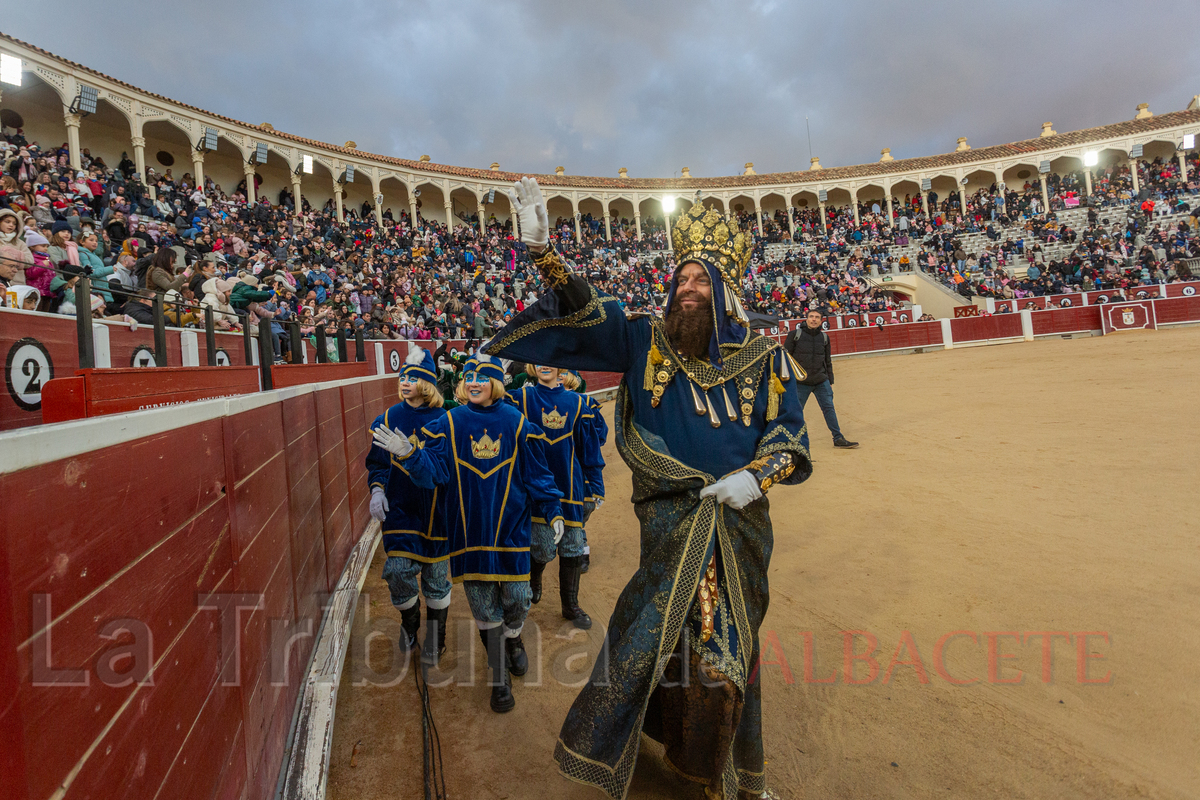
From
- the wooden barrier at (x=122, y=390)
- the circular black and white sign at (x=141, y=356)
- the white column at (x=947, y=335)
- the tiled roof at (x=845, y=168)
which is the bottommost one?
the wooden barrier at (x=122, y=390)

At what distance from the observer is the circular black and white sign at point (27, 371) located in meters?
4.04

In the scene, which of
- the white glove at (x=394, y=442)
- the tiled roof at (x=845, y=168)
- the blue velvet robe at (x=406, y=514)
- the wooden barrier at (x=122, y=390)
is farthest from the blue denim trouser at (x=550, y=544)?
the tiled roof at (x=845, y=168)

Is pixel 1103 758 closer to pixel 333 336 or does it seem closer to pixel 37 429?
pixel 37 429

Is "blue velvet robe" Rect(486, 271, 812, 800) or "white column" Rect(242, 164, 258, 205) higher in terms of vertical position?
"white column" Rect(242, 164, 258, 205)

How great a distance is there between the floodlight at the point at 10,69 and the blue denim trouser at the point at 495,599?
20.1 meters

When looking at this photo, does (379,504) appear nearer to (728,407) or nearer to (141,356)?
(728,407)

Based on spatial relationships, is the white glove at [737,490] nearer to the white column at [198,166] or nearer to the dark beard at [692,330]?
the dark beard at [692,330]

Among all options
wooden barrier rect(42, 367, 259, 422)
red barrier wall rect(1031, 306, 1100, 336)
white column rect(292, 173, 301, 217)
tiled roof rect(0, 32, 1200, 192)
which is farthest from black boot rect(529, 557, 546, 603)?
tiled roof rect(0, 32, 1200, 192)

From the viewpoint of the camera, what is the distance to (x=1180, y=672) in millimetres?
2695

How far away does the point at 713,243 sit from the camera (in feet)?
7.81

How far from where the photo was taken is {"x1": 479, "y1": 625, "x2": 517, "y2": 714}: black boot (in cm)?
283

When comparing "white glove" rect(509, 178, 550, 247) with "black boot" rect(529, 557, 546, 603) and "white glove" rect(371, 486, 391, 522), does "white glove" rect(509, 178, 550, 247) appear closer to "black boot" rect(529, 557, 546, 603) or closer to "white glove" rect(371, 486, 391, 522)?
"white glove" rect(371, 486, 391, 522)

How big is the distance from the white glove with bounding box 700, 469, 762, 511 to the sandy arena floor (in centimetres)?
111

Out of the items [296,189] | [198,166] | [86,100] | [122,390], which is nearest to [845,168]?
[296,189]
